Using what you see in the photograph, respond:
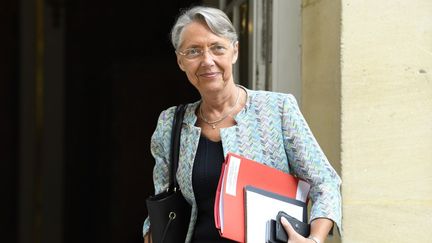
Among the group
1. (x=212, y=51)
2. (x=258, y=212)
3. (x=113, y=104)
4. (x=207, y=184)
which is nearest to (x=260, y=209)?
(x=258, y=212)

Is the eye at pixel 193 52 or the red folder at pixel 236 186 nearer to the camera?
the red folder at pixel 236 186

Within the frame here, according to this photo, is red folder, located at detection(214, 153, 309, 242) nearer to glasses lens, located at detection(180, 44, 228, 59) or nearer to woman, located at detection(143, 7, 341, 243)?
woman, located at detection(143, 7, 341, 243)

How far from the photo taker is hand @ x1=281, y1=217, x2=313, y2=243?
2355 millimetres

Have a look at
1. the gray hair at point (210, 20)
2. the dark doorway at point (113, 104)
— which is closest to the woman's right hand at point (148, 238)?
the gray hair at point (210, 20)

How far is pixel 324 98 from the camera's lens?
3578 mm

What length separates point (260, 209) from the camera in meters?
2.39

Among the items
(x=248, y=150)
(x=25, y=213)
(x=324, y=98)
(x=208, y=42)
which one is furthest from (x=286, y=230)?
(x=25, y=213)

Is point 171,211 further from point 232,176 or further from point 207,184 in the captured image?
point 232,176

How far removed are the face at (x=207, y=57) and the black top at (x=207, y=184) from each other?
0.22 metres

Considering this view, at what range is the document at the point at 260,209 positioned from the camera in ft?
7.75

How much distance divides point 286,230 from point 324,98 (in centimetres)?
132

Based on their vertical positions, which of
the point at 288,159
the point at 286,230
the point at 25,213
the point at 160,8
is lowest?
the point at 25,213
